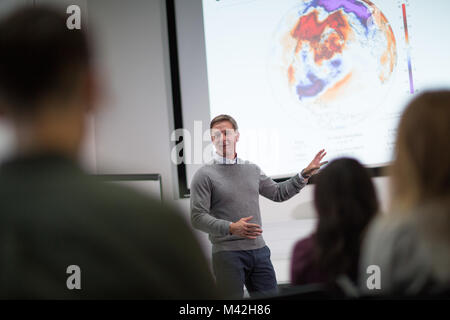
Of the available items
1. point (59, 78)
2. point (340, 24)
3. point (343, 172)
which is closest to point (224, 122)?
point (340, 24)

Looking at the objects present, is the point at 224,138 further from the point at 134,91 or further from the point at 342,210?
the point at 342,210

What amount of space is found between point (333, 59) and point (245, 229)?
1.59m

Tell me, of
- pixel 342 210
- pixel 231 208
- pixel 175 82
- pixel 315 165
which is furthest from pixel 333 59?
pixel 342 210

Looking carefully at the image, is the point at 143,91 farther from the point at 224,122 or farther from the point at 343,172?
the point at 343,172

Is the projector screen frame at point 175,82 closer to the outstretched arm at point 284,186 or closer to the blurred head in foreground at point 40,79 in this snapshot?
the outstretched arm at point 284,186

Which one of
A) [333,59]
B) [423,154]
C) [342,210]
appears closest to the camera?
[423,154]

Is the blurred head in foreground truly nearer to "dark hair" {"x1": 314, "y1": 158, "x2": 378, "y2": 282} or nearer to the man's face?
"dark hair" {"x1": 314, "y1": 158, "x2": 378, "y2": 282}

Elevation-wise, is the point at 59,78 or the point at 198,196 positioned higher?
the point at 59,78

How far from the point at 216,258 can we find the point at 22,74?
6.87 ft

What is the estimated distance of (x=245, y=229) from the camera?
2.31 meters

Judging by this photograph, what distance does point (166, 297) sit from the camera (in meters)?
0.59

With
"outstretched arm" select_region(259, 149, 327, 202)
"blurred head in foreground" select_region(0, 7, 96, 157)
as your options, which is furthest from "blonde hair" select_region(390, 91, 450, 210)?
"outstretched arm" select_region(259, 149, 327, 202)

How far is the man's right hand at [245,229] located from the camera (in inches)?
91.0

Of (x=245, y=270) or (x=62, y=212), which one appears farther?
(x=245, y=270)
